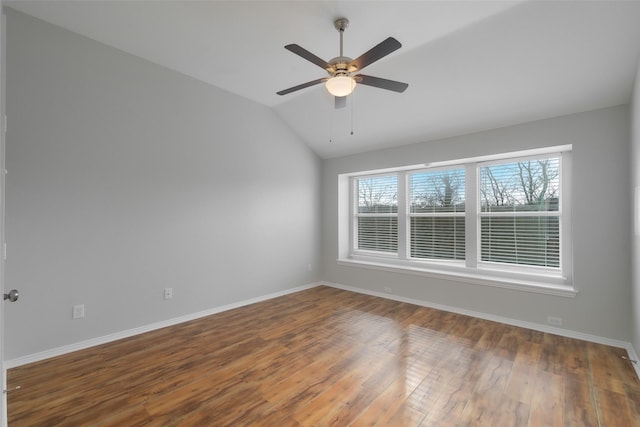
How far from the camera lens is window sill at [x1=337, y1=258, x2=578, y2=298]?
131 inches

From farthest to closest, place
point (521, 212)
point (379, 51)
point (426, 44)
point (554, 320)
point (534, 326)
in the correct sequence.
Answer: point (521, 212) → point (534, 326) → point (554, 320) → point (426, 44) → point (379, 51)

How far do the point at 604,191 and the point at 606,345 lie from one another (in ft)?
5.23

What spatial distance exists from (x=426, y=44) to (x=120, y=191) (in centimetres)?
357

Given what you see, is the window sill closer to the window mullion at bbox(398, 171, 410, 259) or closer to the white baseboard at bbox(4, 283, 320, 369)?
the window mullion at bbox(398, 171, 410, 259)

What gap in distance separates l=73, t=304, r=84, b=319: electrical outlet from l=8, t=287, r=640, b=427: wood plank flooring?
0.35 m

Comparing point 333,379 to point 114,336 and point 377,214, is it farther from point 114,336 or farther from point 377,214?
point 377,214

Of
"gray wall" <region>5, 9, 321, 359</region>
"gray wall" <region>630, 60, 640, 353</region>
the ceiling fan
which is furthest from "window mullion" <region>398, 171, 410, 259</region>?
the ceiling fan

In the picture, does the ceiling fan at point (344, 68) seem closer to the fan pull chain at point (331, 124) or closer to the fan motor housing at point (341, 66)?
the fan motor housing at point (341, 66)

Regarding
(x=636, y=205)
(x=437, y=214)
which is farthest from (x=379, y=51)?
(x=437, y=214)

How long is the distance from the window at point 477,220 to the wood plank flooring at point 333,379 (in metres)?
0.88

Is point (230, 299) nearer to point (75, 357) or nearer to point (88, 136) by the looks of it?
point (75, 357)

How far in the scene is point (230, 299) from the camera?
4.18 metres

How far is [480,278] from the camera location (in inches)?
151

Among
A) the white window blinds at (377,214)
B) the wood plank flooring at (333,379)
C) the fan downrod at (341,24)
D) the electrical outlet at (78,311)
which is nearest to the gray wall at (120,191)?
the electrical outlet at (78,311)
